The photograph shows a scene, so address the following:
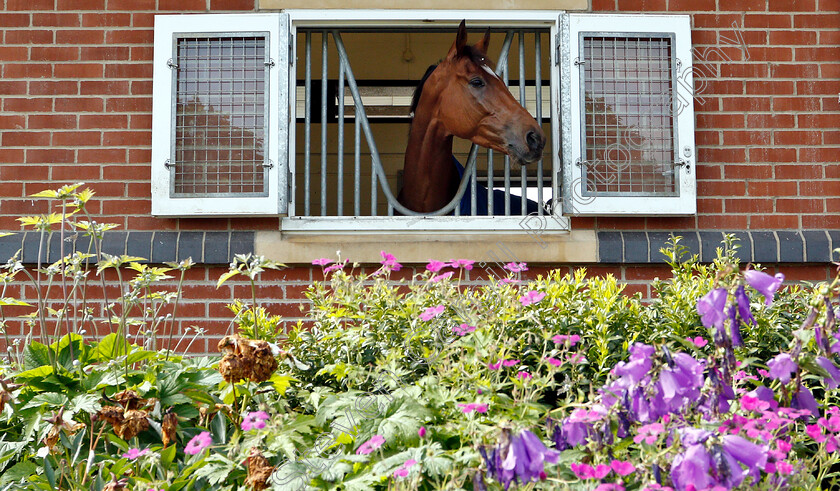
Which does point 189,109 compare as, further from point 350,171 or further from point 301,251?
point 350,171

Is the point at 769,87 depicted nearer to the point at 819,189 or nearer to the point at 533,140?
the point at 819,189

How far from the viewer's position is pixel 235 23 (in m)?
4.51

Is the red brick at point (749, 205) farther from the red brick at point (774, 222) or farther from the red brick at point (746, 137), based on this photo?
the red brick at point (746, 137)

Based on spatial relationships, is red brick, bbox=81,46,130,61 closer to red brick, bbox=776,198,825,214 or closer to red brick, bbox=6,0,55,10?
red brick, bbox=6,0,55,10

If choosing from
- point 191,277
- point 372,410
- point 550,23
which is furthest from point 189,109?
point 372,410

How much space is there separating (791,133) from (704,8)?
78cm

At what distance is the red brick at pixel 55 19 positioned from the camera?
4629mm

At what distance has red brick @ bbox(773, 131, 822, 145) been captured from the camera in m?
4.65

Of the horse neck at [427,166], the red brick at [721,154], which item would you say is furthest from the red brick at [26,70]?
the red brick at [721,154]

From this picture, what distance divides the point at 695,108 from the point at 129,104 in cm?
288

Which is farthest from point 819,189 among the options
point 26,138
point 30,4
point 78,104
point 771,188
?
point 30,4

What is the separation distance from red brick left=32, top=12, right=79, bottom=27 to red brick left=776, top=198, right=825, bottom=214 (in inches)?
146

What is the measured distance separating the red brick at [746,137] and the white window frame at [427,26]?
2.88 ft

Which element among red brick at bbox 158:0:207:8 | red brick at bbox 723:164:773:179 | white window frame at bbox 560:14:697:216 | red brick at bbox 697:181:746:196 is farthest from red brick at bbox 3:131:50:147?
red brick at bbox 723:164:773:179
